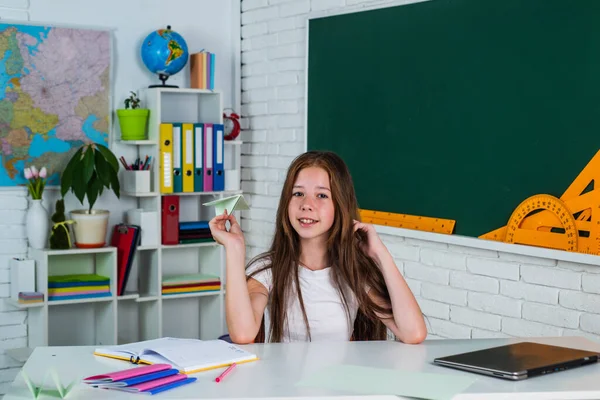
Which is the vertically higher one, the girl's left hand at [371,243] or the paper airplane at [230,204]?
the paper airplane at [230,204]

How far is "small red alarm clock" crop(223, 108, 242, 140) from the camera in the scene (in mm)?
4688

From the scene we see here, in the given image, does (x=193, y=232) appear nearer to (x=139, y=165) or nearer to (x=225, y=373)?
(x=139, y=165)

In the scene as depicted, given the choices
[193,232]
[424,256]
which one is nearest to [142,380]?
[424,256]

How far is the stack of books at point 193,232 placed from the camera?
450cm

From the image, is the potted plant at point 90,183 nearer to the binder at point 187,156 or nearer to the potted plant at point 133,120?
the potted plant at point 133,120

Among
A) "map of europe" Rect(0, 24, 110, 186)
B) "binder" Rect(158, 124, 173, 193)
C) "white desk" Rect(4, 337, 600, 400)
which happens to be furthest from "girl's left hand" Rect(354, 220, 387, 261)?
"map of europe" Rect(0, 24, 110, 186)

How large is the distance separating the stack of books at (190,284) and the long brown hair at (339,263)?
204 centimetres

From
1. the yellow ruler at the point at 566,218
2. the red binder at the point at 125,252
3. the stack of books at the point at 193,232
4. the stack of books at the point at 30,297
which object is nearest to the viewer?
the yellow ruler at the point at 566,218

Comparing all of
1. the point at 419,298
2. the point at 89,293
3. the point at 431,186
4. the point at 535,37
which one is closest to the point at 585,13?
the point at 535,37

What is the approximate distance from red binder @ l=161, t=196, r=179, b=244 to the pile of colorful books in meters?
2.60

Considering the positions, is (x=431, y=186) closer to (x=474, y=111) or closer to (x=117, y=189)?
(x=474, y=111)

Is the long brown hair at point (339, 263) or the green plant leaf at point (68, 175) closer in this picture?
the long brown hair at point (339, 263)

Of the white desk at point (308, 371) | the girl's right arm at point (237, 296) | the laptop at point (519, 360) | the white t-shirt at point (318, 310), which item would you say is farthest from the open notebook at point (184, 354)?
the laptop at point (519, 360)

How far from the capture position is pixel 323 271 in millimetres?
2510
